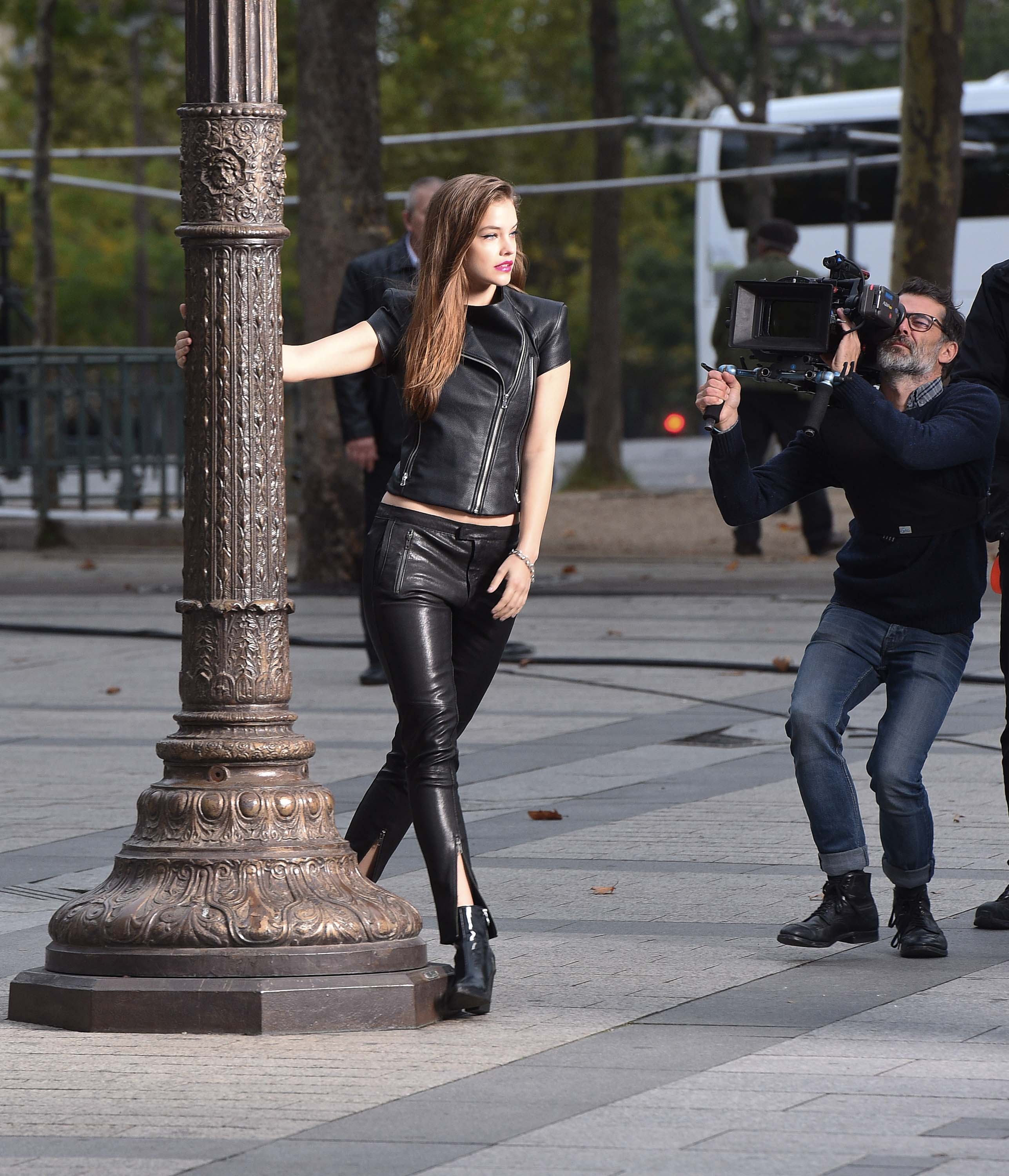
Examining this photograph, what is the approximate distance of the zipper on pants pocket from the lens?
15.3 feet

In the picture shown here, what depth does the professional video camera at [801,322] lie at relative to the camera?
481cm

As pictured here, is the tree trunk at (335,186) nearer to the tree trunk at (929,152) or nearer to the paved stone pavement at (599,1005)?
the tree trunk at (929,152)

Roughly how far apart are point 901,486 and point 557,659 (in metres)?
5.57

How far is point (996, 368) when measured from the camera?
5359 mm

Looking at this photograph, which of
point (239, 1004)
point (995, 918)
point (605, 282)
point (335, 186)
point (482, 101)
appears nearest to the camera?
point (239, 1004)

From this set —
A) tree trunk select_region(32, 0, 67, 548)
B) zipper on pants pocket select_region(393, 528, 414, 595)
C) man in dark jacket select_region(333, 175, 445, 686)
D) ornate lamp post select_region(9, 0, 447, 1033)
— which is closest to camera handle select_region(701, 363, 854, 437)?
zipper on pants pocket select_region(393, 528, 414, 595)

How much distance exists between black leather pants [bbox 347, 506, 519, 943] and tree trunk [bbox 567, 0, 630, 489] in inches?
852

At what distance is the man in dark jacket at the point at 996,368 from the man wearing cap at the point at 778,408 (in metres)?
8.46

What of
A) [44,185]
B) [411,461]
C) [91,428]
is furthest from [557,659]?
[44,185]

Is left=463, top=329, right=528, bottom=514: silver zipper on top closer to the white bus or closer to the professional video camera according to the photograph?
the professional video camera

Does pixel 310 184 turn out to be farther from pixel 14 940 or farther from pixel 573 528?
pixel 14 940

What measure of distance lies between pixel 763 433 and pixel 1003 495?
9.82 meters

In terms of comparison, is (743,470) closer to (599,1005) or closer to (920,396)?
(920,396)

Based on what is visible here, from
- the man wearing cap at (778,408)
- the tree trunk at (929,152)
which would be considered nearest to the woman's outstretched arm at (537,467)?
the man wearing cap at (778,408)
